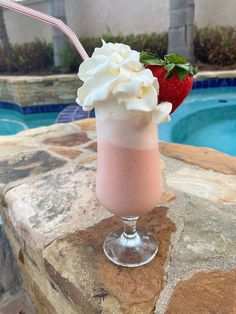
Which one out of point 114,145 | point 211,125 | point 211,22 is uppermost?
point 211,22

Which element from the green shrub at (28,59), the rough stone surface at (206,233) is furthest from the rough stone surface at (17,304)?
the green shrub at (28,59)

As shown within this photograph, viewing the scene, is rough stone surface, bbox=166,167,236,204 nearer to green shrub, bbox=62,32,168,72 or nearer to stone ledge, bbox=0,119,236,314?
stone ledge, bbox=0,119,236,314

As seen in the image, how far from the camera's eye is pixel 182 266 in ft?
3.06

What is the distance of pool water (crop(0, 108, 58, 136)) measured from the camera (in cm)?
591

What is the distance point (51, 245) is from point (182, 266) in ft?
1.40

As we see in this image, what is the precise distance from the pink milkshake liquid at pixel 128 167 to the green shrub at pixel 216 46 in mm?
5963

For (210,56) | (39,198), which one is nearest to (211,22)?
(210,56)

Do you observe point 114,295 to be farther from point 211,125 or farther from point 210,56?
point 210,56

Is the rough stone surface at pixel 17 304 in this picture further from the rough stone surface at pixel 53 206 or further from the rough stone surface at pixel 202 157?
the rough stone surface at pixel 202 157

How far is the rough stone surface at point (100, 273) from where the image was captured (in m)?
0.82

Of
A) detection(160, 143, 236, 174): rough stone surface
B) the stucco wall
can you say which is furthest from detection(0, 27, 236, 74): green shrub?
detection(160, 143, 236, 174): rough stone surface

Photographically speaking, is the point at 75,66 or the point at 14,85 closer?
the point at 14,85

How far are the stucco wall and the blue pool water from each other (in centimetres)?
256

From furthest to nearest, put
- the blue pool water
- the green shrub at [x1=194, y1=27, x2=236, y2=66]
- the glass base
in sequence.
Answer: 1. the green shrub at [x1=194, y1=27, x2=236, y2=66]
2. the blue pool water
3. the glass base
